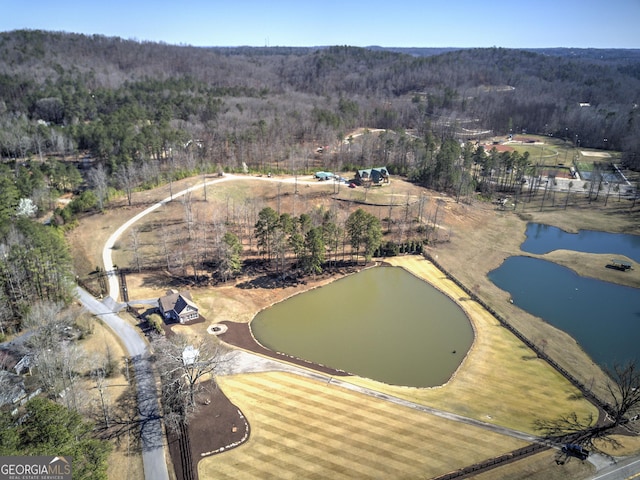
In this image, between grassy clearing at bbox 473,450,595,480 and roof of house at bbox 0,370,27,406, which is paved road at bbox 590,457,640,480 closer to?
grassy clearing at bbox 473,450,595,480

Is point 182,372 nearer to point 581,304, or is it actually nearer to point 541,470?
point 541,470

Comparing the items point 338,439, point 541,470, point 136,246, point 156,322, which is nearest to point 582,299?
point 541,470

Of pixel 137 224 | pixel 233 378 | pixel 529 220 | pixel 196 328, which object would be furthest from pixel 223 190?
pixel 529 220

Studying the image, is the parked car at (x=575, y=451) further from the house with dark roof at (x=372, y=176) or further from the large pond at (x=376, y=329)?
the house with dark roof at (x=372, y=176)

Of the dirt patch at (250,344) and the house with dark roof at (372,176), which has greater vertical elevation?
the house with dark roof at (372,176)

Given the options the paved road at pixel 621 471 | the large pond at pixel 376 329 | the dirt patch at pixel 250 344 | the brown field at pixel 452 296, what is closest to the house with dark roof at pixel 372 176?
the brown field at pixel 452 296

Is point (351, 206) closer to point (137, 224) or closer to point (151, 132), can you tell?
point (137, 224)
